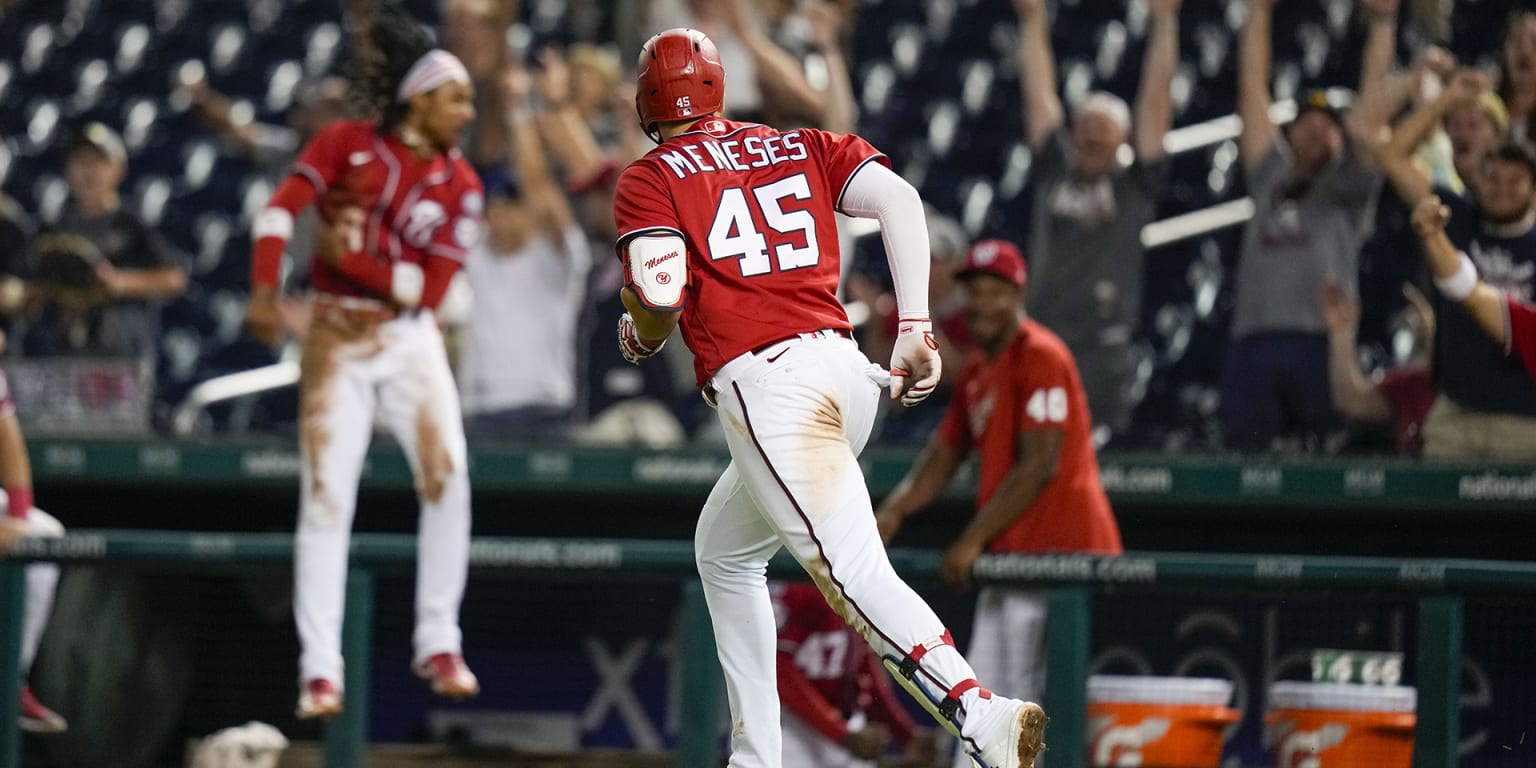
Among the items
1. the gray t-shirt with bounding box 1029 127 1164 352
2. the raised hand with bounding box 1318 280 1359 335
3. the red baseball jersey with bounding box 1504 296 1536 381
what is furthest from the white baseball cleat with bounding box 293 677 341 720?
the red baseball jersey with bounding box 1504 296 1536 381

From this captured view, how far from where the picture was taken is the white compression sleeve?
404cm

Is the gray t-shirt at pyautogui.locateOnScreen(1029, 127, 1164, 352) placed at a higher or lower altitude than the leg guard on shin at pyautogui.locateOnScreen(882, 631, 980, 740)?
higher

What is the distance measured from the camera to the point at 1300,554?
6496 mm

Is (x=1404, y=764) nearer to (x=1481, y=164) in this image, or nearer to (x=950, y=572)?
(x=950, y=572)

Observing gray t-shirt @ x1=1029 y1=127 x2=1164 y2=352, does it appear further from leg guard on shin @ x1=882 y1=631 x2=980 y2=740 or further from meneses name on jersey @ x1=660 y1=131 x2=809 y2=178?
leg guard on shin @ x1=882 y1=631 x2=980 y2=740

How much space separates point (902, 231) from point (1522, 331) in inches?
97.2

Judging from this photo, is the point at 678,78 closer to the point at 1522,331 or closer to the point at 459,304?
the point at 1522,331

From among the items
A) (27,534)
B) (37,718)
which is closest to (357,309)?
(27,534)

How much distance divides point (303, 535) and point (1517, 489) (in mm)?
3600

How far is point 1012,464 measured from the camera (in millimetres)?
5539

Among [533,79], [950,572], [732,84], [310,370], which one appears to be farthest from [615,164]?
[950,572]

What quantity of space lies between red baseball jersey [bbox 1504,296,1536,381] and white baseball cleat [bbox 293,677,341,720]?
11.6ft

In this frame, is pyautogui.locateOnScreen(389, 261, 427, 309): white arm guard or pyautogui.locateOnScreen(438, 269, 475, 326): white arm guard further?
pyautogui.locateOnScreen(438, 269, 475, 326): white arm guard

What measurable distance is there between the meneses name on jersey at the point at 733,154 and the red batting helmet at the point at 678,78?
9 cm
